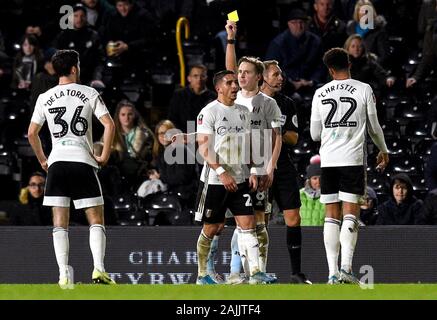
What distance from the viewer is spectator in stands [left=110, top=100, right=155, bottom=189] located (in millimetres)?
18469

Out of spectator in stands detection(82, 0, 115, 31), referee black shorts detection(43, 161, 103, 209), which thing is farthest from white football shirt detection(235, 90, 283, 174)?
spectator in stands detection(82, 0, 115, 31)

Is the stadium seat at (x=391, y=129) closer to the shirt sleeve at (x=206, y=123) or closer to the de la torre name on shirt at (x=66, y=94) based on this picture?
the shirt sleeve at (x=206, y=123)

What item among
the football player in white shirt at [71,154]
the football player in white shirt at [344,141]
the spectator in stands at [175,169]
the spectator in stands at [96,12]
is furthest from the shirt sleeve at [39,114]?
the spectator in stands at [96,12]

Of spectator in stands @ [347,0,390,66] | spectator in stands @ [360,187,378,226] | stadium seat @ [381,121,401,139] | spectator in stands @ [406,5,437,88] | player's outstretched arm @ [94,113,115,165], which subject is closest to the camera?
player's outstretched arm @ [94,113,115,165]

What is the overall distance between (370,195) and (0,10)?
7435mm

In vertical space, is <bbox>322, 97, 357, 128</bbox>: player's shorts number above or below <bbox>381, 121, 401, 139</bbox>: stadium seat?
above

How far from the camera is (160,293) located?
41.7 feet

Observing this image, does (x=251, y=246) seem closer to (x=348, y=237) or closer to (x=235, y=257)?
(x=348, y=237)

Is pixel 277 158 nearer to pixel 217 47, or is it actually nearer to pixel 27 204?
pixel 27 204

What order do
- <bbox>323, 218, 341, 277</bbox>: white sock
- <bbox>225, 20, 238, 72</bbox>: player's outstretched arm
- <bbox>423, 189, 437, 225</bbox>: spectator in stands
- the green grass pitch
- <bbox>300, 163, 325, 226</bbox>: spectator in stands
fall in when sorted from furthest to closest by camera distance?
<bbox>423, 189, 437, 225</bbox>: spectator in stands → <bbox>300, 163, 325, 226</bbox>: spectator in stands → <bbox>225, 20, 238, 72</bbox>: player's outstretched arm → <bbox>323, 218, 341, 277</bbox>: white sock → the green grass pitch

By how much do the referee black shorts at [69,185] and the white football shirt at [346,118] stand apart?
2.15m

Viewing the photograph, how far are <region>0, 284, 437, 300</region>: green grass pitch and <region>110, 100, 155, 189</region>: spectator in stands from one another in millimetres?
5139

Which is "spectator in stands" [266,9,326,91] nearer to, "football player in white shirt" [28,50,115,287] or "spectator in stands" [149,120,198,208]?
"spectator in stands" [149,120,198,208]

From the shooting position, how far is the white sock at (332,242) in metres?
13.9
